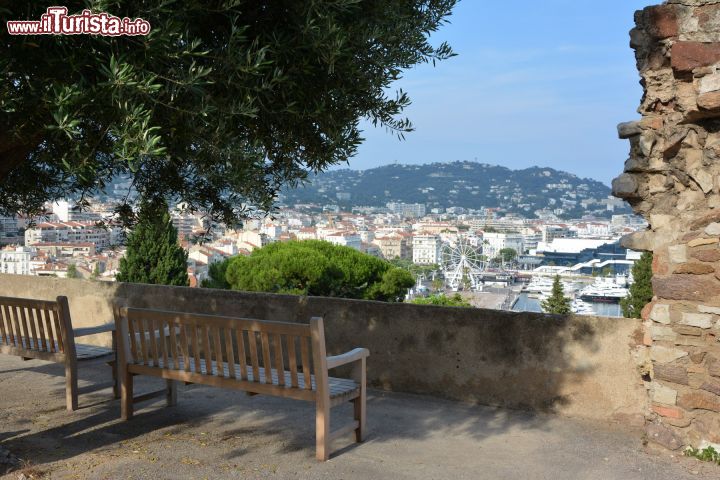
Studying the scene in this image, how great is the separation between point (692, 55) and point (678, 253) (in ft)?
4.27

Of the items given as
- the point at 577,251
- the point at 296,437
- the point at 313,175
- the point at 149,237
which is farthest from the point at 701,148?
the point at 577,251

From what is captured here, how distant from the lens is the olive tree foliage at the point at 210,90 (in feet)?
11.1

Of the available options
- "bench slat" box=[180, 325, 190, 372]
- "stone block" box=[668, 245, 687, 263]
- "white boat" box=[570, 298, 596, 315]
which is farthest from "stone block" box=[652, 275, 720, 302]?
"white boat" box=[570, 298, 596, 315]

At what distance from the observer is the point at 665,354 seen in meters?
5.00

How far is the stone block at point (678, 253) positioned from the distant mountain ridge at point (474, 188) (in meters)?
36.7

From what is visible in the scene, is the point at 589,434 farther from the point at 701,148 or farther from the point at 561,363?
the point at 701,148

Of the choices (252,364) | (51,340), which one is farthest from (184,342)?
(51,340)

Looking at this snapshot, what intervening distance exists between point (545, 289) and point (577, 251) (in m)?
8.69

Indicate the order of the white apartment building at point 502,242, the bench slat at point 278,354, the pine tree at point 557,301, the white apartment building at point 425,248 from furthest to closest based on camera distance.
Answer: the white apartment building at point 502,242 < the white apartment building at point 425,248 < the pine tree at point 557,301 < the bench slat at point 278,354

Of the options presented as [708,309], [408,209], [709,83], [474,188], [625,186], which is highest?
[474,188]

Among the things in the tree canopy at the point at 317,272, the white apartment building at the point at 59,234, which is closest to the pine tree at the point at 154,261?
the tree canopy at the point at 317,272

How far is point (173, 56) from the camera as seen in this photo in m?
3.50

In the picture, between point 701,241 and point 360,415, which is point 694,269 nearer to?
point 701,241

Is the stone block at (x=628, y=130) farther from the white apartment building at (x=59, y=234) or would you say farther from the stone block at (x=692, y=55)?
the white apartment building at (x=59, y=234)
